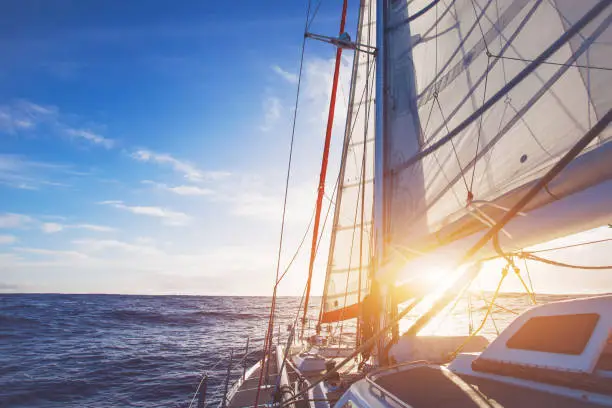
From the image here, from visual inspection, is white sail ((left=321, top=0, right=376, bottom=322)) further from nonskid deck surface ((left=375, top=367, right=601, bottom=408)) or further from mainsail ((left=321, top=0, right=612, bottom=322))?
nonskid deck surface ((left=375, top=367, right=601, bottom=408))

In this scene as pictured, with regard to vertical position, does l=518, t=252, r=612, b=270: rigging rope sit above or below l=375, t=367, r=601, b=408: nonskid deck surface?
above

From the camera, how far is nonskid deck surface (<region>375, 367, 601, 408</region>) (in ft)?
6.83

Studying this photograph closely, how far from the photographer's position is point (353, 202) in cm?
782

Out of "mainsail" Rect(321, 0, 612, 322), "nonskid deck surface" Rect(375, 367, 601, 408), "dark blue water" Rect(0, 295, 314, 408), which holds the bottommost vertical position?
"dark blue water" Rect(0, 295, 314, 408)

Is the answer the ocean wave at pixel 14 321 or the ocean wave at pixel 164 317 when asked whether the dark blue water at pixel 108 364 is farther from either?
the ocean wave at pixel 164 317

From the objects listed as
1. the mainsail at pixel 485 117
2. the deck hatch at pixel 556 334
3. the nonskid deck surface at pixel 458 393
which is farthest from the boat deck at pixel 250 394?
the deck hatch at pixel 556 334

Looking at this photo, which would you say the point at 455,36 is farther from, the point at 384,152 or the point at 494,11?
the point at 384,152

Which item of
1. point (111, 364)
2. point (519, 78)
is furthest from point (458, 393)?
point (111, 364)

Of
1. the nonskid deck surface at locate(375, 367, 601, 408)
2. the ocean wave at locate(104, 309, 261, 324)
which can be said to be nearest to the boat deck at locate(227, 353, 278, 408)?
the nonskid deck surface at locate(375, 367, 601, 408)

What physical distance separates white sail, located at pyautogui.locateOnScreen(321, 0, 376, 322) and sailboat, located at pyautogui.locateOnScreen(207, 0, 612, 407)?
1.93 metres

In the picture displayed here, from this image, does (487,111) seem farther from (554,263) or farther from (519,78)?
(554,263)

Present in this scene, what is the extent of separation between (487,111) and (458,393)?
8.86ft

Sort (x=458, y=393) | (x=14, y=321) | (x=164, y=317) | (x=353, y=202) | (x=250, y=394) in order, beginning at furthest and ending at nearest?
(x=164, y=317) < (x=14, y=321) < (x=353, y=202) < (x=250, y=394) < (x=458, y=393)

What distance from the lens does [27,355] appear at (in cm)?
2069
